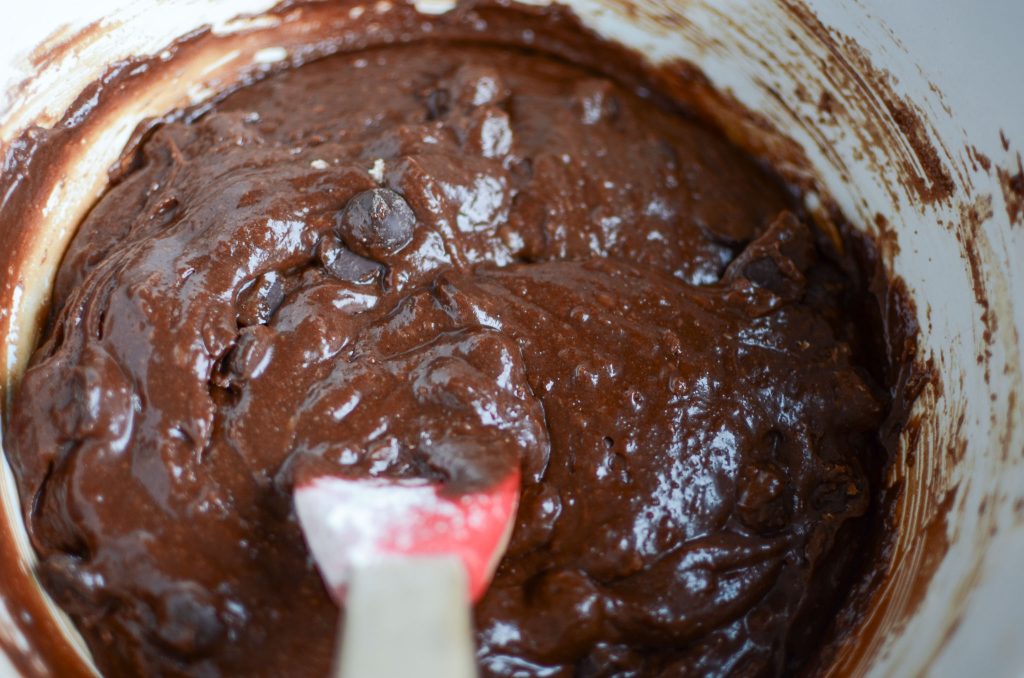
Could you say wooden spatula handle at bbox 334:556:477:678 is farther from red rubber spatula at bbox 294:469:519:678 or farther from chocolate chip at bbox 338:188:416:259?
chocolate chip at bbox 338:188:416:259

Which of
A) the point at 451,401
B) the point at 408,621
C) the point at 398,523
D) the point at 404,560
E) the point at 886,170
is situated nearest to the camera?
the point at 408,621

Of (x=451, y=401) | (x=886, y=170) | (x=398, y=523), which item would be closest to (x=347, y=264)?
(x=451, y=401)

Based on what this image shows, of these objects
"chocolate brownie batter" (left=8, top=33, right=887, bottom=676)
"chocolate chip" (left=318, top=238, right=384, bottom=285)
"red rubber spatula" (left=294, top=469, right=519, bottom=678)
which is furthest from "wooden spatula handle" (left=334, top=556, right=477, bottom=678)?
"chocolate chip" (left=318, top=238, right=384, bottom=285)

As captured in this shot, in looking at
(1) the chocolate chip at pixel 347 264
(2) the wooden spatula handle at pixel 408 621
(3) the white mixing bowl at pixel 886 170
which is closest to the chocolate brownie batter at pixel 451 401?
(1) the chocolate chip at pixel 347 264

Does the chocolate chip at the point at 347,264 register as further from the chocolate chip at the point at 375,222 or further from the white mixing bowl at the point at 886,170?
the white mixing bowl at the point at 886,170

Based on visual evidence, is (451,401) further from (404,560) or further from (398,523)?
(404,560)

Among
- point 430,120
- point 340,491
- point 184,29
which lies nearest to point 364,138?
point 430,120
